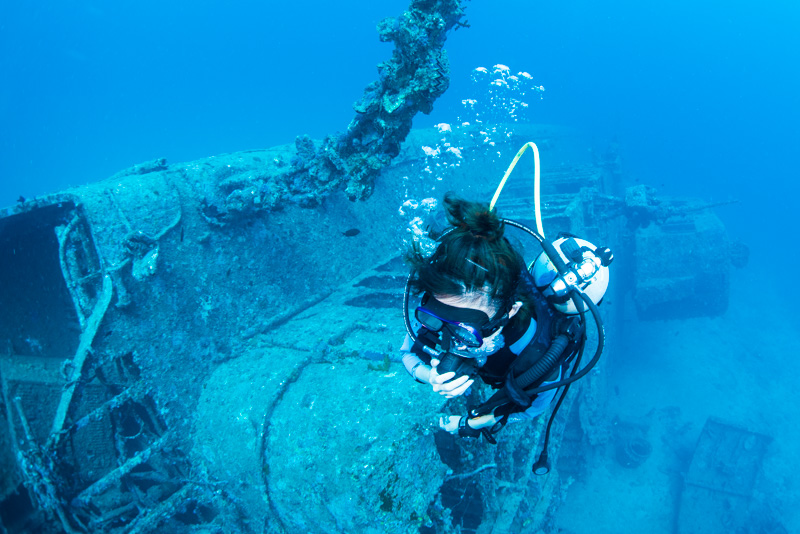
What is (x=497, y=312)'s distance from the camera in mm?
1802

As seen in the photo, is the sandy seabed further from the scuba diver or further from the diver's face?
the diver's face

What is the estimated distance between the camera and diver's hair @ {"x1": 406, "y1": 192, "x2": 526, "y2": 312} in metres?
1.68

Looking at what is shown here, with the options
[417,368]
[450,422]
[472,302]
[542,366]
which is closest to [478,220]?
[472,302]

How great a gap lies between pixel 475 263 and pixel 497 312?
11.7 inches

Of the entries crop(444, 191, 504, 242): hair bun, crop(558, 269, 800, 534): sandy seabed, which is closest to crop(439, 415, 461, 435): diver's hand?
crop(444, 191, 504, 242): hair bun

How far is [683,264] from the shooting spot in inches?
480

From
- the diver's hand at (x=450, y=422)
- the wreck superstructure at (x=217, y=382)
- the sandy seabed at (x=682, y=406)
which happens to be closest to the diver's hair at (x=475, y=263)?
the diver's hand at (x=450, y=422)

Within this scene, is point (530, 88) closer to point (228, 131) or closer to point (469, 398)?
point (228, 131)

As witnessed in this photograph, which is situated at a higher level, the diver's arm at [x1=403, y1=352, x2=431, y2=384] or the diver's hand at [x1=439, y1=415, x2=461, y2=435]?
the diver's arm at [x1=403, y1=352, x2=431, y2=384]

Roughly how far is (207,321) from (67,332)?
244cm

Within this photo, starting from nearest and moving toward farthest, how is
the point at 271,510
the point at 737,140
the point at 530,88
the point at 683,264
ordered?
the point at 271,510 → the point at 683,264 → the point at 737,140 → the point at 530,88

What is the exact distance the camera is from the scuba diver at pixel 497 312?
5.66 feet

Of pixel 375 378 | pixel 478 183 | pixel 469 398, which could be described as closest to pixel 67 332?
pixel 375 378

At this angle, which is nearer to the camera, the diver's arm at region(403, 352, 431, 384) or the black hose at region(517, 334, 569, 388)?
the black hose at region(517, 334, 569, 388)
